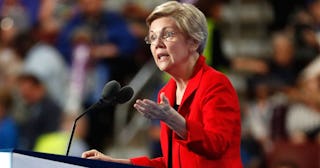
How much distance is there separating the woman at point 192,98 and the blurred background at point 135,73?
10.6ft

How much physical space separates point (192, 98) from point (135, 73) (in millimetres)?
4453

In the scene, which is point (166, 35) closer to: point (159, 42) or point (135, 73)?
point (159, 42)

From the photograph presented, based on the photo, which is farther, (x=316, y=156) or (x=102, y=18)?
(x=102, y=18)

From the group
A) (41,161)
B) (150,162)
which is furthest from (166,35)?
(41,161)

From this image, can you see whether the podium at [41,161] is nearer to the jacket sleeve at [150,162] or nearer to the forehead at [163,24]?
the jacket sleeve at [150,162]

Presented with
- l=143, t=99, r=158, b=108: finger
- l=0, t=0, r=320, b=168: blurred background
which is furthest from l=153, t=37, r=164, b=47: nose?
l=0, t=0, r=320, b=168: blurred background

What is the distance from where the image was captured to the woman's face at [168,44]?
3.20 meters

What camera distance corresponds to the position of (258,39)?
7.84 metres

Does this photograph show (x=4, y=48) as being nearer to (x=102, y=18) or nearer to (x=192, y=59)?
(x=102, y=18)

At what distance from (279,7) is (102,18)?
1387mm

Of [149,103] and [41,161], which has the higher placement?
[149,103]

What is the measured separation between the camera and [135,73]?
302 inches

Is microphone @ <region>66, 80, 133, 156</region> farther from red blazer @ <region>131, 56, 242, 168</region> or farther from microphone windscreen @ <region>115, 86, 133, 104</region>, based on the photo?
red blazer @ <region>131, 56, 242, 168</region>

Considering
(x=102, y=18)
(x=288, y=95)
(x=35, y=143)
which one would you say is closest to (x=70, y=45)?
(x=102, y=18)
